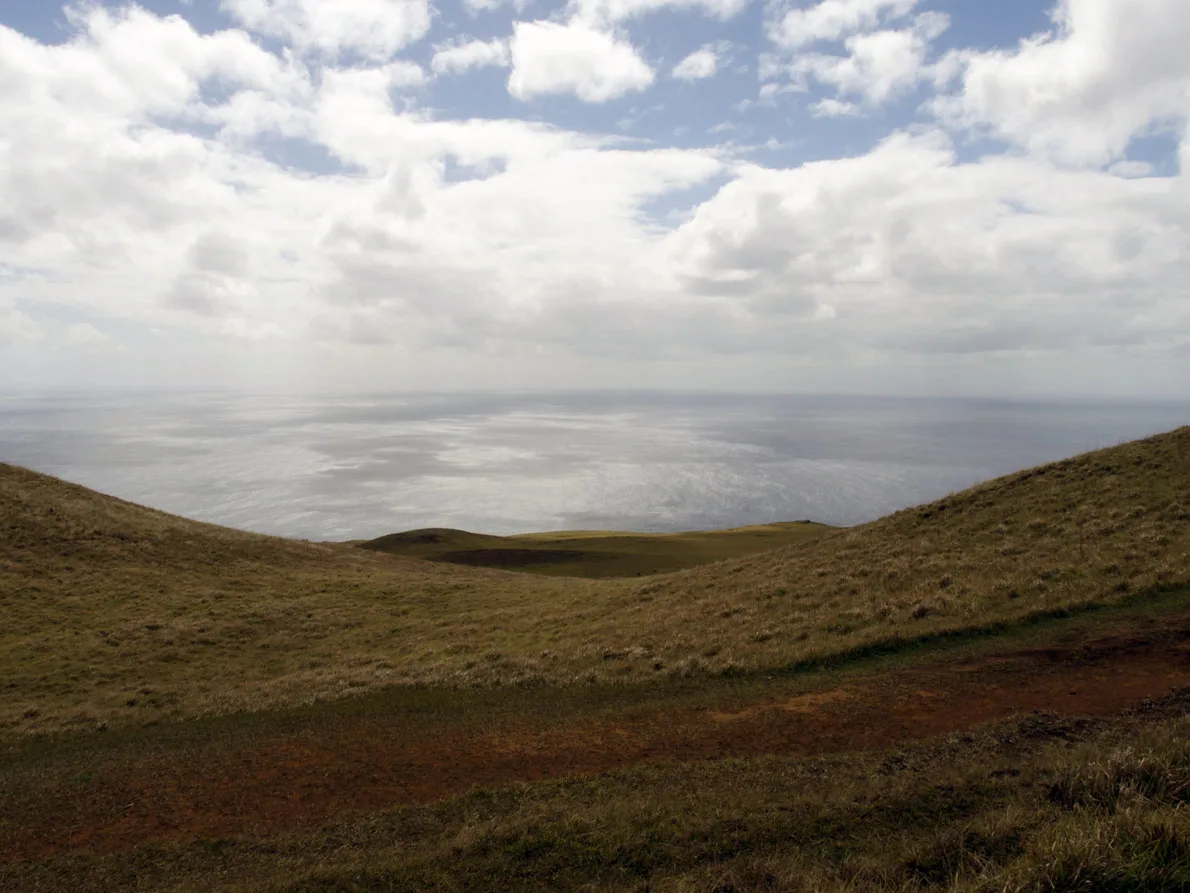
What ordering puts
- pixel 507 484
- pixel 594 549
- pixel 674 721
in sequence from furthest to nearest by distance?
1. pixel 507 484
2. pixel 594 549
3. pixel 674 721

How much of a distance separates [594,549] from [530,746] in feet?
136

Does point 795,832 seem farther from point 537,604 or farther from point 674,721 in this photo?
point 537,604

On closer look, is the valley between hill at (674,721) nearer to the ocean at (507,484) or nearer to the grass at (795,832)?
the grass at (795,832)

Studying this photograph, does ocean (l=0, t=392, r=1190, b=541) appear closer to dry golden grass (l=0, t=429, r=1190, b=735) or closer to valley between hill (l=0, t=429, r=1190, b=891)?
dry golden grass (l=0, t=429, r=1190, b=735)

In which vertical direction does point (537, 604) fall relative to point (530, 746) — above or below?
below

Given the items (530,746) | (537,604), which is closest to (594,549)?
(537,604)

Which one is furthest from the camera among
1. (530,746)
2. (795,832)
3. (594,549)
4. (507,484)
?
(507,484)

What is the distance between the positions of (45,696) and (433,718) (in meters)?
12.1

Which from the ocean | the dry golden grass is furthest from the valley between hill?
the ocean

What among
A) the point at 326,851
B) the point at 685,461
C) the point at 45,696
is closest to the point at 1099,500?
the point at 326,851

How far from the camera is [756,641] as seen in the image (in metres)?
15.9

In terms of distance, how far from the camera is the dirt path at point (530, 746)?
9.61 meters

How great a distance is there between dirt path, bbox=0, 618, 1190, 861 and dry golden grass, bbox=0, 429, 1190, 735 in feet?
8.50

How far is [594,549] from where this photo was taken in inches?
2063
